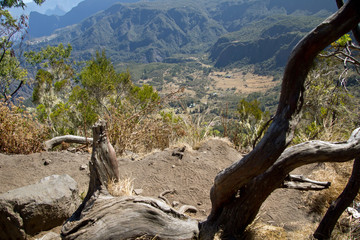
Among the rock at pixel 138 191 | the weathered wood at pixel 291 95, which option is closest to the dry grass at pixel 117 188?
the rock at pixel 138 191

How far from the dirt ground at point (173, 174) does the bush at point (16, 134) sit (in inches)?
25.9

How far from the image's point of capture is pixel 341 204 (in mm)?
2645

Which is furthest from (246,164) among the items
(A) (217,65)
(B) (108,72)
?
(A) (217,65)

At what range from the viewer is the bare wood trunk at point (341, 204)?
103 inches

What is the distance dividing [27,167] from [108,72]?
7313 millimetres

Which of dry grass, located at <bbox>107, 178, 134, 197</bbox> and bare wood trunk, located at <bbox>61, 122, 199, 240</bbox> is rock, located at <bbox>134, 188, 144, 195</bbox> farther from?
bare wood trunk, located at <bbox>61, 122, 199, 240</bbox>

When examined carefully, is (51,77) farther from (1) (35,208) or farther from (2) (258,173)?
(2) (258,173)

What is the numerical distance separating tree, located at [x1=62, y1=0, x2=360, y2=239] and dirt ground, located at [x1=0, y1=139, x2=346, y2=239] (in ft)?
3.05

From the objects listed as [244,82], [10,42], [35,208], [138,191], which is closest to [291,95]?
[138,191]

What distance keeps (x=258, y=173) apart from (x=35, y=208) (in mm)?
2756

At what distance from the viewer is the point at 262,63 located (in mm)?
170750

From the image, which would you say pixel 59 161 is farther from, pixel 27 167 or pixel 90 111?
pixel 90 111

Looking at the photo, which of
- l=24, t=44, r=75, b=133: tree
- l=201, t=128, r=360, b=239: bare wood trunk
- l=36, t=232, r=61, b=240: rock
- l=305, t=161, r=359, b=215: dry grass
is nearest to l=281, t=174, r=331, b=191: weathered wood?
l=201, t=128, r=360, b=239: bare wood trunk

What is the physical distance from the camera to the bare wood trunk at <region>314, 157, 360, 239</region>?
2.62 metres
